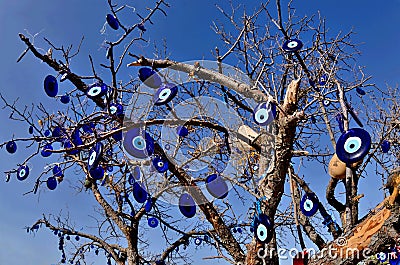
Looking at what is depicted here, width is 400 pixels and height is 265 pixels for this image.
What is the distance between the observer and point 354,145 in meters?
1.96

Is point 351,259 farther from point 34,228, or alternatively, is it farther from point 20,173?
point 34,228

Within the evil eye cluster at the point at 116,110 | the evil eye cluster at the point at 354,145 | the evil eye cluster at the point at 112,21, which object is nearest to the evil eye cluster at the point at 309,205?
the evil eye cluster at the point at 354,145

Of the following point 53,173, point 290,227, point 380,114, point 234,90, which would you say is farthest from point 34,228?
point 380,114

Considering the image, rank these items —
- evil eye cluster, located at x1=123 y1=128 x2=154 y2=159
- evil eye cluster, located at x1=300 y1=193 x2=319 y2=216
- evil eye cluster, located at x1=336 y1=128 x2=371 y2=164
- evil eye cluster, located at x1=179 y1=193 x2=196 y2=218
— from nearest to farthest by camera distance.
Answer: evil eye cluster, located at x1=336 y1=128 x2=371 y2=164 < evil eye cluster, located at x1=123 y1=128 x2=154 y2=159 < evil eye cluster, located at x1=179 y1=193 x2=196 y2=218 < evil eye cluster, located at x1=300 y1=193 x2=319 y2=216

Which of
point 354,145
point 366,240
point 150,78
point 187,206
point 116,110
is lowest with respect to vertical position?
point 366,240

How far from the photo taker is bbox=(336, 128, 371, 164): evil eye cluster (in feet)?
6.40

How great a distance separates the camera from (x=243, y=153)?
3006 mm

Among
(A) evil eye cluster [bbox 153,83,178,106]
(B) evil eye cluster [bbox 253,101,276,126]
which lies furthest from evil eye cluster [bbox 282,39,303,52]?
(A) evil eye cluster [bbox 153,83,178,106]

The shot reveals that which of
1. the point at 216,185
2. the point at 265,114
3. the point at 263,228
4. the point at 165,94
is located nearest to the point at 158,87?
the point at 165,94

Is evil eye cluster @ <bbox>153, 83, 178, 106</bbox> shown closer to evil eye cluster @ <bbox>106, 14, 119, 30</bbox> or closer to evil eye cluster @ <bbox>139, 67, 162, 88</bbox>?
evil eye cluster @ <bbox>139, 67, 162, 88</bbox>

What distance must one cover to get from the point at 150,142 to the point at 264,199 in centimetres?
87

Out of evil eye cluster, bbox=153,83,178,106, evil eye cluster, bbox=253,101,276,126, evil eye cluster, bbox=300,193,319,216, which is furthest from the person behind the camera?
evil eye cluster, bbox=300,193,319,216

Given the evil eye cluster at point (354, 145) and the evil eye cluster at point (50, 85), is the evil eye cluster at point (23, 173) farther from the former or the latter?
the evil eye cluster at point (354, 145)

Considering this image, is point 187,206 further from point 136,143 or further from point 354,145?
point 354,145
